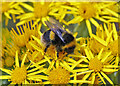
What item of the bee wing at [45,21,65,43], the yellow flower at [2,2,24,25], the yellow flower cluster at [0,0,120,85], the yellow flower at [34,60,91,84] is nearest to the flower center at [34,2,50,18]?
the yellow flower cluster at [0,0,120,85]

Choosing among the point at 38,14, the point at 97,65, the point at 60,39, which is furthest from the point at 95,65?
the point at 38,14

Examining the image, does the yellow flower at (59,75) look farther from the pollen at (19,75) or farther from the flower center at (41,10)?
the flower center at (41,10)

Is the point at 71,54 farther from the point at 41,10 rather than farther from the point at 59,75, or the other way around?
the point at 41,10

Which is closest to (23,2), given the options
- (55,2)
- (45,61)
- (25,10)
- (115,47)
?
(25,10)

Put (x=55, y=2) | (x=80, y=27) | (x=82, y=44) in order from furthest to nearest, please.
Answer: (x=55, y=2)
(x=80, y=27)
(x=82, y=44)

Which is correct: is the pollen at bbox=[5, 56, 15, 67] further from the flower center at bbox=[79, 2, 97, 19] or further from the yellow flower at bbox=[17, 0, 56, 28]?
the flower center at bbox=[79, 2, 97, 19]

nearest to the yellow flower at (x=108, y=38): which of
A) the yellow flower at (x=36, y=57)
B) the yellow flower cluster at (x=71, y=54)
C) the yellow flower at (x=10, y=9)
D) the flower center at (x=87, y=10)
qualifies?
the yellow flower cluster at (x=71, y=54)

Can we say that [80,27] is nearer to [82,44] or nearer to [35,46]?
[82,44]
